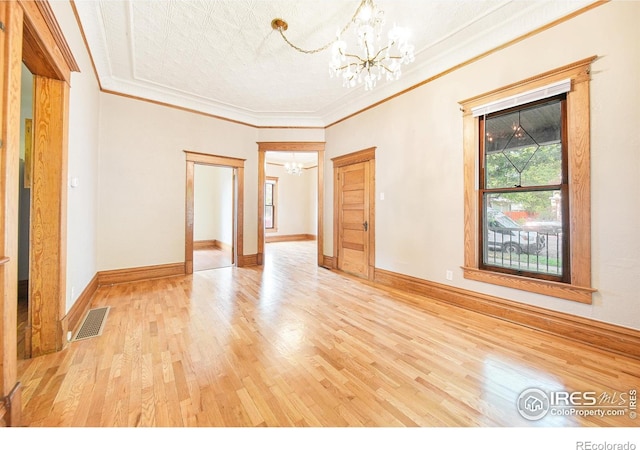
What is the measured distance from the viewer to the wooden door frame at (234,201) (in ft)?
15.3

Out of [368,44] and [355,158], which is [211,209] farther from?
[368,44]

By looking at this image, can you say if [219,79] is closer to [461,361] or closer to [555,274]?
[461,361]

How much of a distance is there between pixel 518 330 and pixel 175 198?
5.28 metres

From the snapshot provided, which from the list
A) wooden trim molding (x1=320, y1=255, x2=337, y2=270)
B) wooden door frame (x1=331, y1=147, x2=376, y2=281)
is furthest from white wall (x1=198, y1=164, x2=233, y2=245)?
wooden door frame (x1=331, y1=147, x2=376, y2=281)

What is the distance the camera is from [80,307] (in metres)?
2.72

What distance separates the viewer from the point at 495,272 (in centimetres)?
288

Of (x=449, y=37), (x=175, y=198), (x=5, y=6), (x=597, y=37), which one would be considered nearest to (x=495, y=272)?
(x=597, y=37)

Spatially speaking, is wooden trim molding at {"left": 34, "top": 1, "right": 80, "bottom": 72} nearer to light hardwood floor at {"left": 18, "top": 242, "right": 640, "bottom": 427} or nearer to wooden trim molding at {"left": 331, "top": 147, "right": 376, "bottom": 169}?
light hardwood floor at {"left": 18, "top": 242, "right": 640, "bottom": 427}

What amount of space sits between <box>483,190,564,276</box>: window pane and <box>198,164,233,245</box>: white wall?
662cm

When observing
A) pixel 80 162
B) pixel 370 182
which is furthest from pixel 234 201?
pixel 370 182

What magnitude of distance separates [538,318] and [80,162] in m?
5.07

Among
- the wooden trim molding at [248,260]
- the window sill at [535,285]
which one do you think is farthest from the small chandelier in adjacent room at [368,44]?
the wooden trim molding at [248,260]
